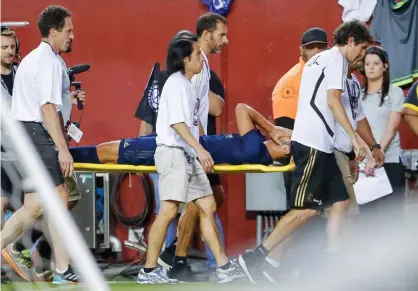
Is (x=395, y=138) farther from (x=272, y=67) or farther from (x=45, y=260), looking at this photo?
(x=45, y=260)

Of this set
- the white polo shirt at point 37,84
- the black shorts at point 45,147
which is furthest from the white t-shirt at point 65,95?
the black shorts at point 45,147

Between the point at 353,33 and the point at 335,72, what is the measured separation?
34 centimetres

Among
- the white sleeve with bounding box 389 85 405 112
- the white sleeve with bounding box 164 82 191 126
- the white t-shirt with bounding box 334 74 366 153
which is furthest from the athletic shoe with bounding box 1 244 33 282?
the white sleeve with bounding box 389 85 405 112

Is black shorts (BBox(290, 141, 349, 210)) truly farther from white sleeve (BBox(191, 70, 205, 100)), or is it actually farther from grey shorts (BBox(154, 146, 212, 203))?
white sleeve (BBox(191, 70, 205, 100))

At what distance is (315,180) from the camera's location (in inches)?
286

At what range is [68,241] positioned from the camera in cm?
336

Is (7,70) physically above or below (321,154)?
above

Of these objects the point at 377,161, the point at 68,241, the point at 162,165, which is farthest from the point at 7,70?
the point at 68,241

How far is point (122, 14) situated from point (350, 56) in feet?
11.2

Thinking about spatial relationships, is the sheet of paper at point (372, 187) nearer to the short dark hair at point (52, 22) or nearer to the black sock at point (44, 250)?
the black sock at point (44, 250)

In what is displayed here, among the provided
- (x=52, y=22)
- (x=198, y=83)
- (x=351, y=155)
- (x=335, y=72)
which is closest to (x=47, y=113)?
(x=52, y=22)

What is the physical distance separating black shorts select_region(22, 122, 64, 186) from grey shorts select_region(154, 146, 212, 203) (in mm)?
777

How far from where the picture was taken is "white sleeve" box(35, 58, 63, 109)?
691 centimetres

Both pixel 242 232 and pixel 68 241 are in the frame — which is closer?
pixel 68 241
